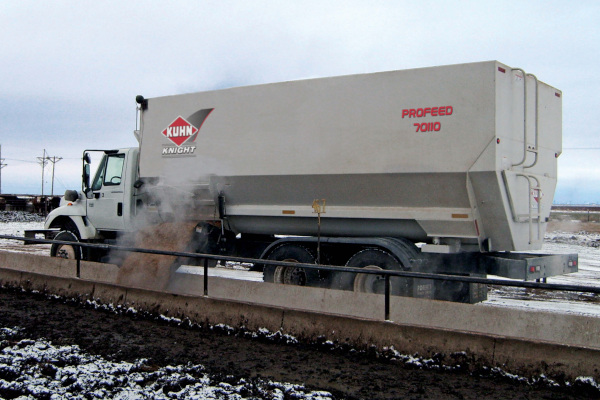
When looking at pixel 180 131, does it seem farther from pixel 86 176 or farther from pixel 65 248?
pixel 65 248

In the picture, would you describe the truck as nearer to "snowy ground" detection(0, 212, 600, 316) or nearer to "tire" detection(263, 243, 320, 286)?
"tire" detection(263, 243, 320, 286)

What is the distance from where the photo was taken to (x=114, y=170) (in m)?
10.6

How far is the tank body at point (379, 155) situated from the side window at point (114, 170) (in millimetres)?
1311

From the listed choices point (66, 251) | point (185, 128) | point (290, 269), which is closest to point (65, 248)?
point (66, 251)

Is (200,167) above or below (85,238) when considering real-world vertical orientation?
above

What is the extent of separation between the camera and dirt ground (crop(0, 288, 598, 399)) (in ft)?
15.3

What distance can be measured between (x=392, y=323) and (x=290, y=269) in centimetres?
338

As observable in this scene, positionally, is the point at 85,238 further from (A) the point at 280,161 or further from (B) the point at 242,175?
(A) the point at 280,161

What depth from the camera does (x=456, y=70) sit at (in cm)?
701

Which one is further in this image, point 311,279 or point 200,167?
point 200,167

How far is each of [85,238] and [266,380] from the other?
713 centimetres

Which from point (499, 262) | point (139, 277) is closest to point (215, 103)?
point (139, 277)

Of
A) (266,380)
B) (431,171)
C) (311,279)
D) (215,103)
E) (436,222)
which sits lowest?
(266,380)

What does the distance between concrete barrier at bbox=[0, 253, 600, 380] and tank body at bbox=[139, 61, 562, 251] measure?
1704 millimetres
